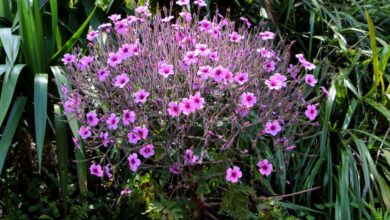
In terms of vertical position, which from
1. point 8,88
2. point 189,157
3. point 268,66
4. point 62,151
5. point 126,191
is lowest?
point 126,191

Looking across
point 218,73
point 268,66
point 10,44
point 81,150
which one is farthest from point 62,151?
point 268,66

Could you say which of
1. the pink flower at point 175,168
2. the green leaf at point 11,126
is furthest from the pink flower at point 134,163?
the green leaf at point 11,126

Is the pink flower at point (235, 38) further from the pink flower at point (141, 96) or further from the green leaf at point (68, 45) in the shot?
the green leaf at point (68, 45)

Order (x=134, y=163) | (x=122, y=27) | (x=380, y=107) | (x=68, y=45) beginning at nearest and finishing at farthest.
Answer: (x=134, y=163)
(x=122, y=27)
(x=68, y=45)
(x=380, y=107)

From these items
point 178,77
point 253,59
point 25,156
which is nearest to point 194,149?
point 178,77

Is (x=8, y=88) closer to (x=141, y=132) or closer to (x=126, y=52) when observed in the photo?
(x=126, y=52)

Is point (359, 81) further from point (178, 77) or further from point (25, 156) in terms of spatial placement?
point (25, 156)

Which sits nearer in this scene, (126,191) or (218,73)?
(218,73)
